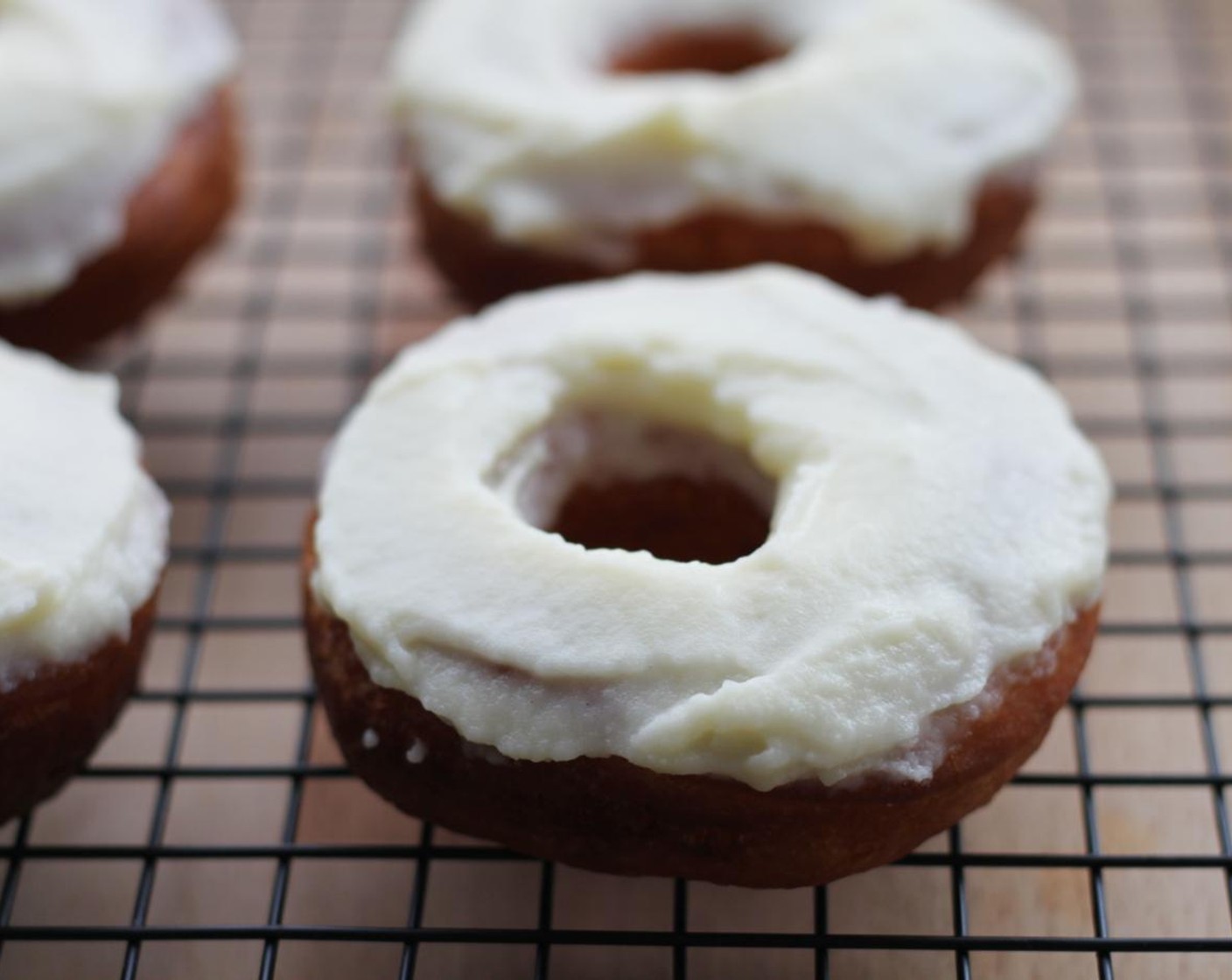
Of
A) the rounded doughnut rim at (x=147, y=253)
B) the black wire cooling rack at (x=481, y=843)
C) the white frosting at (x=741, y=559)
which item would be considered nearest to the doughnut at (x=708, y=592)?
the white frosting at (x=741, y=559)

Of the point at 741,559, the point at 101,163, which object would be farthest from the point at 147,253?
the point at 741,559

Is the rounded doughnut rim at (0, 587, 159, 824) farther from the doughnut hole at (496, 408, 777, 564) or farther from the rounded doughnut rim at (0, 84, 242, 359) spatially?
the rounded doughnut rim at (0, 84, 242, 359)

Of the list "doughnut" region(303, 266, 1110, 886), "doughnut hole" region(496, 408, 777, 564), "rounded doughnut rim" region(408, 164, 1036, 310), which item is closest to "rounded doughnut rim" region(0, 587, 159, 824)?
"doughnut" region(303, 266, 1110, 886)

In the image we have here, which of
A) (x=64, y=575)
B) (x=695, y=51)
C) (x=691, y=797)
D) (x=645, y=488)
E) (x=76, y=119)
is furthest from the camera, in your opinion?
(x=695, y=51)

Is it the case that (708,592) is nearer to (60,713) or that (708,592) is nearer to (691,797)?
(691,797)

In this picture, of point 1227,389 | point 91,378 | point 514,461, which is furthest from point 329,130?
point 1227,389
